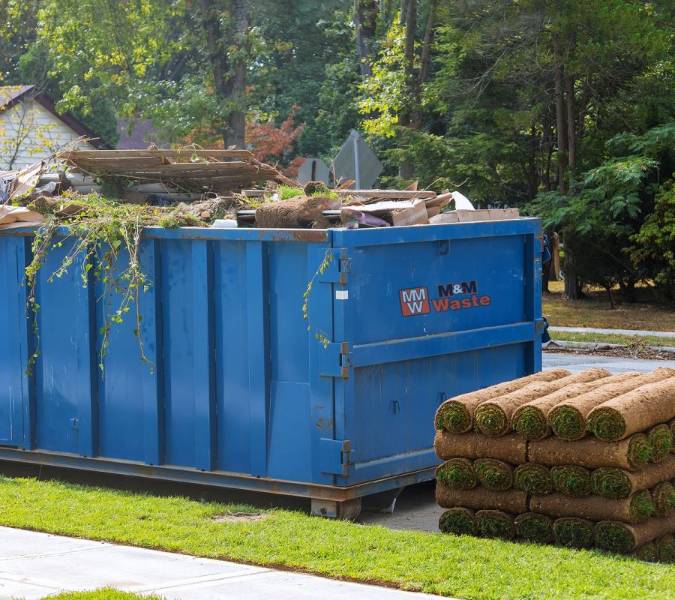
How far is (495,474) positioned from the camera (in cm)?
755

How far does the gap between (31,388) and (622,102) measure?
781 inches

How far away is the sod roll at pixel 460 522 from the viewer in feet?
25.2

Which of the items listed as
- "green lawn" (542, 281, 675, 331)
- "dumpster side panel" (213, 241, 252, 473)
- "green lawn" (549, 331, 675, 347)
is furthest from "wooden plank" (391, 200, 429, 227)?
"green lawn" (542, 281, 675, 331)

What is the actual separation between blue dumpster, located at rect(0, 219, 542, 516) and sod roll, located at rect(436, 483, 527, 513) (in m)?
0.84

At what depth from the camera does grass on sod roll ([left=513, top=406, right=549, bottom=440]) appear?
7.41 m

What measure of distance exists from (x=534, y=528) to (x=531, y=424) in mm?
616

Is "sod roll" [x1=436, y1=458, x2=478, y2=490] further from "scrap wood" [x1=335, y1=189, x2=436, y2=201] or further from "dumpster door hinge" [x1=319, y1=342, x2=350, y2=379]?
"scrap wood" [x1=335, y1=189, x2=436, y2=201]

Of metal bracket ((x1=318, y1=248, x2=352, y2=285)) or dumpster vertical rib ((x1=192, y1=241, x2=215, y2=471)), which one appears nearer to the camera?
metal bracket ((x1=318, y1=248, x2=352, y2=285))

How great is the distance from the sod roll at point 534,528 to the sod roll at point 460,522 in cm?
29

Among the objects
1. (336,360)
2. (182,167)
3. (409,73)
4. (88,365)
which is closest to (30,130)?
(409,73)

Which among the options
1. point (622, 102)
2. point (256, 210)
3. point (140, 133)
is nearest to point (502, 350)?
point (256, 210)

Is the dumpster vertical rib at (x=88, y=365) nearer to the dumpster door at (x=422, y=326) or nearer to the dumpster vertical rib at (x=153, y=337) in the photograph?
the dumpster vertical rib at (x=153, y=337)

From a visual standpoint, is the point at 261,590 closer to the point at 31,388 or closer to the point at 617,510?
the point at 617,510

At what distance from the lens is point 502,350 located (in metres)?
9.81
